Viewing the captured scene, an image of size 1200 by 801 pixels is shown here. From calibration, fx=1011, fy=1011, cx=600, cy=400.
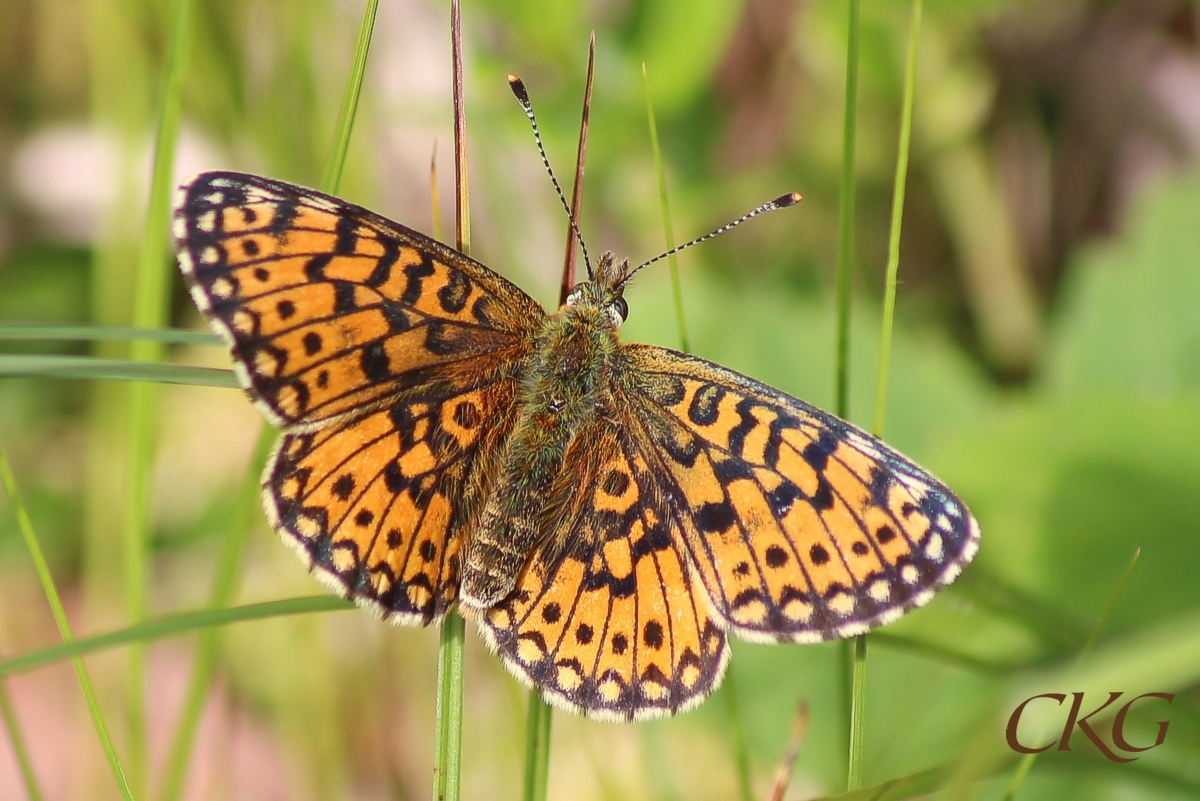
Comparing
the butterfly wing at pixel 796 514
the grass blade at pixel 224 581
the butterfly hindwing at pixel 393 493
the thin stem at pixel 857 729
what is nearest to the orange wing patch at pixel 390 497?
the butterfly hindwing at pixel 393 493

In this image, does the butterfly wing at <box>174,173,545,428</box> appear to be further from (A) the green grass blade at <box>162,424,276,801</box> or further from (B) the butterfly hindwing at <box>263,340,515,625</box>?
(A) the green grass blade at <box>162,424,276,801</box>

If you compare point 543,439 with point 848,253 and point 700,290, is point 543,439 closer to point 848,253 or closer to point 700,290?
point 848,253

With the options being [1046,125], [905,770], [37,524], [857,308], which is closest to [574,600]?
[905,770]

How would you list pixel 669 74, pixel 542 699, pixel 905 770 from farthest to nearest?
1. pixel 669 74
2. pixel 905 770
3. pixel 542 699

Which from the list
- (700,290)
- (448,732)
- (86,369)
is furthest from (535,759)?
(700,290)

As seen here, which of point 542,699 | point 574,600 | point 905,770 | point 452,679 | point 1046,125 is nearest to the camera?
point 452,679

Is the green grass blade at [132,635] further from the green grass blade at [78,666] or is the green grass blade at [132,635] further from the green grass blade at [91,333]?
the green grass blade at [91,333]

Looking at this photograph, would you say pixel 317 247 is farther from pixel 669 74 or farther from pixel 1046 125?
pixel 1046 125
